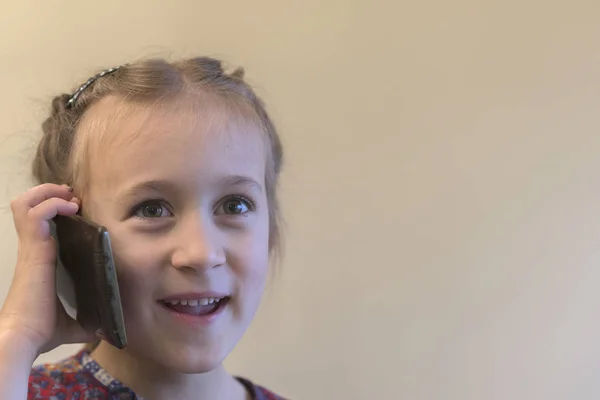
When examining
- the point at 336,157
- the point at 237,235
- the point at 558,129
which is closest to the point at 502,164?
the point at 558,129

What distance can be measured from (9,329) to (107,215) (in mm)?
157

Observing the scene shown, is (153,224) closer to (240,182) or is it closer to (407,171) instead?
(240,182)

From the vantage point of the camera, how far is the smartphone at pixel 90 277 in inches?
23.1

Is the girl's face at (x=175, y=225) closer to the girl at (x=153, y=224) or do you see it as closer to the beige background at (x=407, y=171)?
the girl at (x=153, y=224)

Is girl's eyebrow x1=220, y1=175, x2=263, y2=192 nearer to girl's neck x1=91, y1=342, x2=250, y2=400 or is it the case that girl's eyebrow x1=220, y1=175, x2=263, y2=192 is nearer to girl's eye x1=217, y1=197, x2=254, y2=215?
girl's eye x1=217, y1=197, x2=254, y2=215

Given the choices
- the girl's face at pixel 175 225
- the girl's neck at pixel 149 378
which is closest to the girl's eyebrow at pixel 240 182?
the girl's face at pixel 175 225

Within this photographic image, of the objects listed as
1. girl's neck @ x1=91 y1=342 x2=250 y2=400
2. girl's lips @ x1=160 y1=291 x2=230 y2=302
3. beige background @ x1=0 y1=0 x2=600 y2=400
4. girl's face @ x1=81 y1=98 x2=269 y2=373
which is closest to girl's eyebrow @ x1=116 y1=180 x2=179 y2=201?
girl's face @ x1=81 y1=98 x2=269 y2=373

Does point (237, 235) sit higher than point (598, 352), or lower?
higher

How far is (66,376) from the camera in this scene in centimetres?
76

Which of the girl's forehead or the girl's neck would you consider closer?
the girl's forehead

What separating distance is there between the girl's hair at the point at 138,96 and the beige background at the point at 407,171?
0.22 meters

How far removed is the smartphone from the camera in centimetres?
59

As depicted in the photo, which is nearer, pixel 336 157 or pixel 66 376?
pixel 66 376

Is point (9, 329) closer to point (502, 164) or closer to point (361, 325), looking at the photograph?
point (361, 325)
